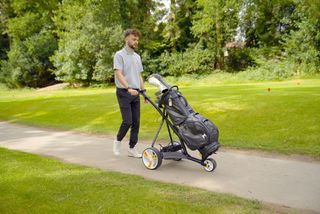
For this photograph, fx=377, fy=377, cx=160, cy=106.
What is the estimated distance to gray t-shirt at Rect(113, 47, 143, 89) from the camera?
21.1ft

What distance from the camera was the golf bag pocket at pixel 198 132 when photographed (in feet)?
18.1

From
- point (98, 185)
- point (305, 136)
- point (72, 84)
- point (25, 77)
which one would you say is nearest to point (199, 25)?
point (72, 84)

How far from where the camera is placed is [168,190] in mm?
4852

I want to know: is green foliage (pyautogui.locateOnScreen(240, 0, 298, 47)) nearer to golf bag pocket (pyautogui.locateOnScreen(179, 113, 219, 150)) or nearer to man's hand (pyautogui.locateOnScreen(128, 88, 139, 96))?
man's hand (pyautogui.locateOnScreen(128, 88, 139, 96))

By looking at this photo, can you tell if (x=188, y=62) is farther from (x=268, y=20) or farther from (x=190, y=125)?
(x=190, y=125)

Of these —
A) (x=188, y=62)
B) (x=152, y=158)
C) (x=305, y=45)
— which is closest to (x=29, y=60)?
(x=188, y=62)

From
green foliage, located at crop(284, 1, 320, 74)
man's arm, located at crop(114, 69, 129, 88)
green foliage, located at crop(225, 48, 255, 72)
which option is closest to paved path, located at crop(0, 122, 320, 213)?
man's arm, located at crop(114, 69, 129, 88)

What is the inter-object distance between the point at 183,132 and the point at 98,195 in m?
1.72

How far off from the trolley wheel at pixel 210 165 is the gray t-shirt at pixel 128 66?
1.88m

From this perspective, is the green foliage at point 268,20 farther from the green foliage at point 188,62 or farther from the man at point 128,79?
the man at point 128,79

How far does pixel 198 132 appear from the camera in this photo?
5.59 meters

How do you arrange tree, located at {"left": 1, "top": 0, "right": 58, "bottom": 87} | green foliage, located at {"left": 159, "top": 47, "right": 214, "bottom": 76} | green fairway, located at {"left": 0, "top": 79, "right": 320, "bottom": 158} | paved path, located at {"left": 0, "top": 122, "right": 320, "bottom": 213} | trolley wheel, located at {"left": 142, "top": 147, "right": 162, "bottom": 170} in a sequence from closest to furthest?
1. paved path, located at {"left": 0, "top": 122, "right": 320, "bottom": 213}
2. trolley wheel, located at {"left": 142, "top": 147, "right": 162, "bottom": 170}
3. green fairway, located at {"left": 0, "top": 79, "right": 320, "bottom": 158}
4. green foliage, located at {"left": 159, "top": 47, "right": 214, "bottom": 76}
5. tree, located at {"left": 1, "top": 0, "right": 58, "bottom": 87}

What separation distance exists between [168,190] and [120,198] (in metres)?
0.66

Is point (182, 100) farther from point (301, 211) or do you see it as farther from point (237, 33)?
point (237, 33)
